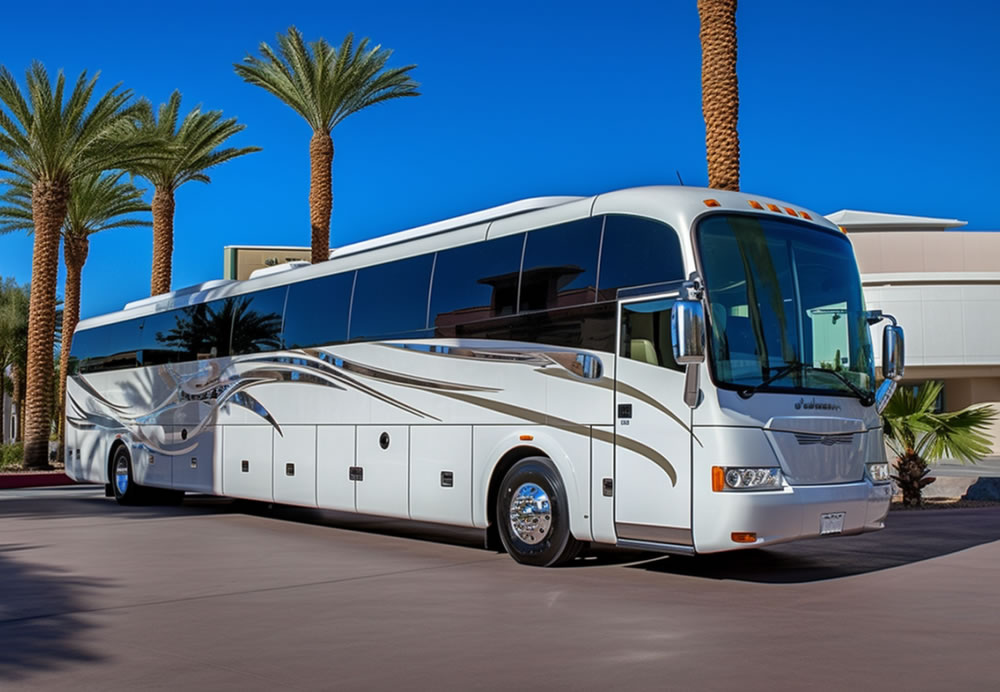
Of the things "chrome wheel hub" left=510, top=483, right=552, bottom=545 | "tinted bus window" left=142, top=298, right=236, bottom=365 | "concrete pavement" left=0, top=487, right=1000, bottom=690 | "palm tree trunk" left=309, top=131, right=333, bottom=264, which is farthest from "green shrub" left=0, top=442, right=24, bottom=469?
"chrome wheel hub" left=510, top=483, right=552, bottom=545

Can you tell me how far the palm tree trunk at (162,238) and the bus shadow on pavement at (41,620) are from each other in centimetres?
2567

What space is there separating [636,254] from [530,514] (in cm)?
298

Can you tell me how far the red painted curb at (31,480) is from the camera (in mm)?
28405

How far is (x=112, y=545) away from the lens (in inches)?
563

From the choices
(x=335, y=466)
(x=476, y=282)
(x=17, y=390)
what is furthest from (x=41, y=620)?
(x=17, y=390)

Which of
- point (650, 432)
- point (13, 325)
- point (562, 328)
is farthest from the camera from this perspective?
point (13, 325)

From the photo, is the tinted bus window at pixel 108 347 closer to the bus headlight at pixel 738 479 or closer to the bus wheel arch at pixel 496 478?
the bus wheel arch at pixel 496 478

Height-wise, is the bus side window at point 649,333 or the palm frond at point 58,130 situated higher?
the palm frond at point 58,130

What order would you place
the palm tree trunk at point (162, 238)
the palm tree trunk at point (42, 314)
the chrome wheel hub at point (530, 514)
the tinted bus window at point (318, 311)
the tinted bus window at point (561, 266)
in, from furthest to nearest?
1. the palm tree trunk at point (162, 238)
2. the palm tree trunk at point (42, 314)
3. the tinted bus window at point (318, 311)
4. the chrome wheel hub at point (530, 514)
5. the tinted bus window at point (561, 266)

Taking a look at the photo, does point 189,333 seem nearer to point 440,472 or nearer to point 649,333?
point 440,472

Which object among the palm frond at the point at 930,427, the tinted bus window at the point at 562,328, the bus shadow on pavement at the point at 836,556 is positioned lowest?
the bus shadow on pavement at the point at 836,556

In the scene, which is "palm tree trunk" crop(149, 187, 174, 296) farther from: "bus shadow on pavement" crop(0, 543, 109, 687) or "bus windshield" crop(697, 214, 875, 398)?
"bus windshield" crop(697, 214, 875, 398)

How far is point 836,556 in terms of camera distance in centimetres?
1268

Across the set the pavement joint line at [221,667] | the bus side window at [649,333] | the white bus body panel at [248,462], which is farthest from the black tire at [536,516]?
the white bus body panel at [248,462]
